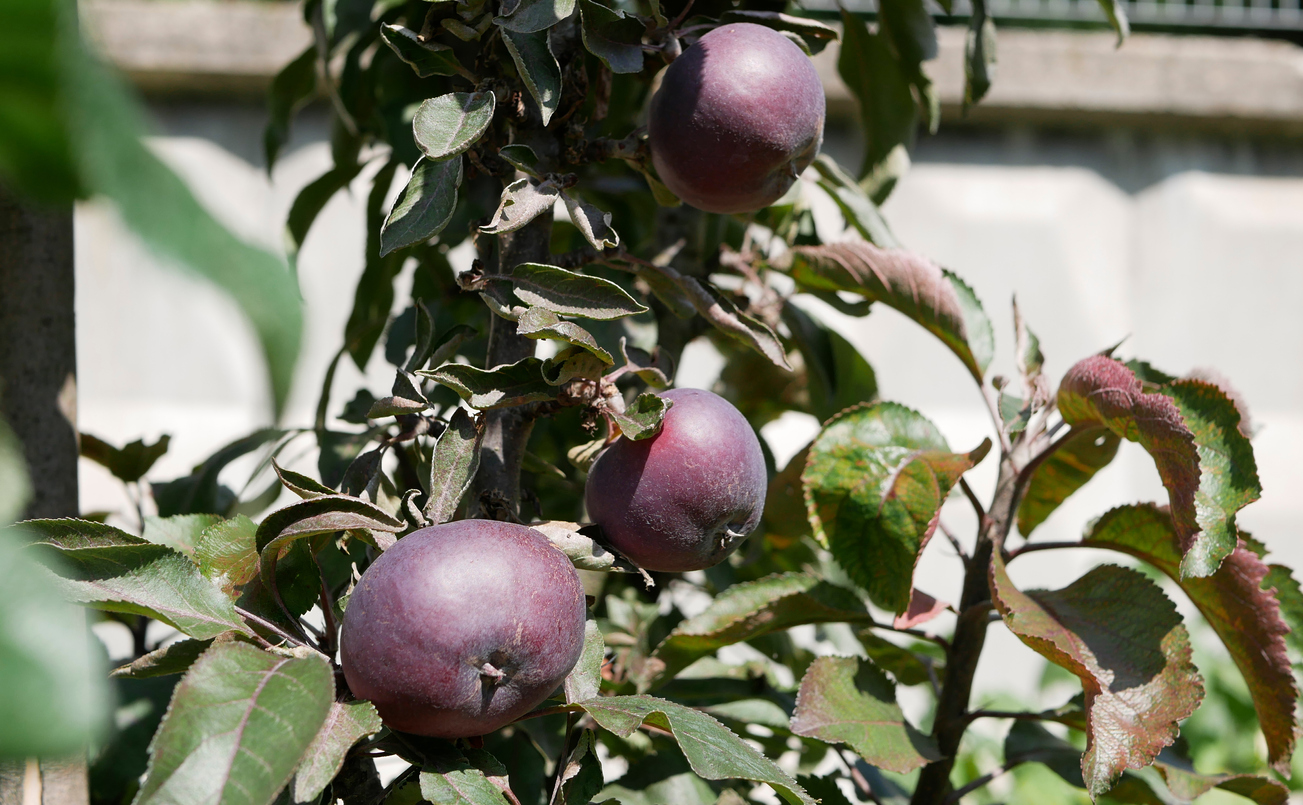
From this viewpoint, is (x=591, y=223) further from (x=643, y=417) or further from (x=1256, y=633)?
(x=1256, y=633)

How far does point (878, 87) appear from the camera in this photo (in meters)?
0.75

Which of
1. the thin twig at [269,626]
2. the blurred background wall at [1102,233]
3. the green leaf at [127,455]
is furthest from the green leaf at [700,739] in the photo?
the blurred background wall at [1102,233]

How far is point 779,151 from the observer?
0.47m

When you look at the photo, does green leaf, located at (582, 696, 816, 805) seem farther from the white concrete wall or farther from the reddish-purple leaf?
the white concrete wall

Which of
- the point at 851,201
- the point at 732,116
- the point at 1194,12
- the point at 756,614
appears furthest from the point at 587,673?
the point at 1194,12

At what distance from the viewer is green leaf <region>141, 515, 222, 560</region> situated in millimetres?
528

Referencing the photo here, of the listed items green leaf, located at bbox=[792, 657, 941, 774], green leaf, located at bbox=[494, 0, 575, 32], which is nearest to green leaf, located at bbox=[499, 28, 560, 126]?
green leaf, located at bbox=[494, 0, 575, 32]

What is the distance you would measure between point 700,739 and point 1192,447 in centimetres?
26

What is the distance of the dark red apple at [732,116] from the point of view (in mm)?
453

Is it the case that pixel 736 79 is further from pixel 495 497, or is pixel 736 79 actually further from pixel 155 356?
pixel 155 356

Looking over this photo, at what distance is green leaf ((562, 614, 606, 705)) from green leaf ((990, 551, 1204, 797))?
0.67 ft

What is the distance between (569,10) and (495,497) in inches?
8.3

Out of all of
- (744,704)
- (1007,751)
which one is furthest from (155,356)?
(1007,751)

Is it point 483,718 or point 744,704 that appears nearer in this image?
point 483,718
